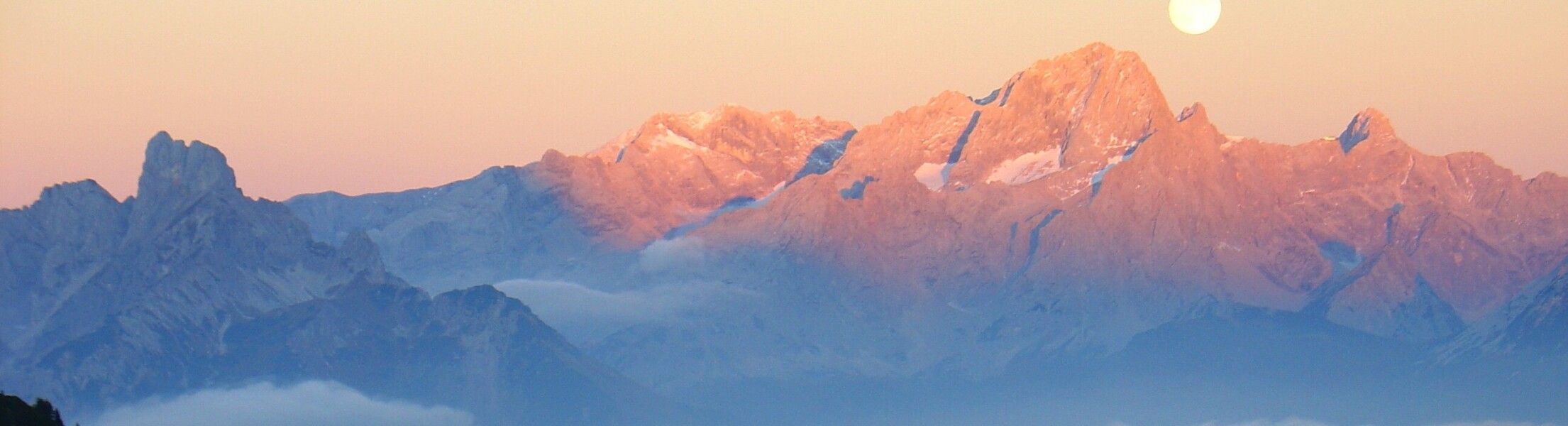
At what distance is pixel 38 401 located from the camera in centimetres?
12594

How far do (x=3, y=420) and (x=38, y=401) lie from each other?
4.71m

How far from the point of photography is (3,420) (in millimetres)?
121250
